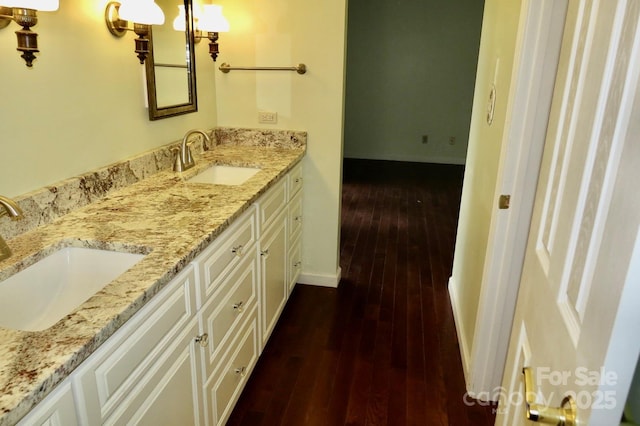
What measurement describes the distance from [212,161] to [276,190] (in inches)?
17.3

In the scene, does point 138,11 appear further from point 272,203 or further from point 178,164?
point 272,203

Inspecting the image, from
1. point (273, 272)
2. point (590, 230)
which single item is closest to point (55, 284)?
point (273, 272)

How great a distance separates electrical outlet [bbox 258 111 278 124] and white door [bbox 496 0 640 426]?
79.4 inches

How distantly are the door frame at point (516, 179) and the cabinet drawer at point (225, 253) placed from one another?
3.25 ft

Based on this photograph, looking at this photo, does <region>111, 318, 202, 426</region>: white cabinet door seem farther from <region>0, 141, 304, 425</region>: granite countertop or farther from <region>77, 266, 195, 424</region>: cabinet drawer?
<region>0, 141, 304, 425</region>: granite countertop

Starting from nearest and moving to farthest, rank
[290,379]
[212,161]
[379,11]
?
[290,379]
[212,161]
[379,11]

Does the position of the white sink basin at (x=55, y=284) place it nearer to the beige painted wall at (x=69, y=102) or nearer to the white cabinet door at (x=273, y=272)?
the beige painted wall at (x=69, y=102)

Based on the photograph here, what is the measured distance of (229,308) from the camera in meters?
1.71

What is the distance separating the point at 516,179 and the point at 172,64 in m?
1.73

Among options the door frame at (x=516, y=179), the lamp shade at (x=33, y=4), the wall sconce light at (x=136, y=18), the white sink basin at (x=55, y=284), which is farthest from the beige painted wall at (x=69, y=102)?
the door frame at (x=516, y=179)

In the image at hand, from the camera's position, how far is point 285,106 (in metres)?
2.79

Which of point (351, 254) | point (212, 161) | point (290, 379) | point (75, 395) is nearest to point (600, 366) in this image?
point (75, 395)

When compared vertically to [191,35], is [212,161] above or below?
below

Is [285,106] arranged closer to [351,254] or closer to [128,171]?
[128,171]
